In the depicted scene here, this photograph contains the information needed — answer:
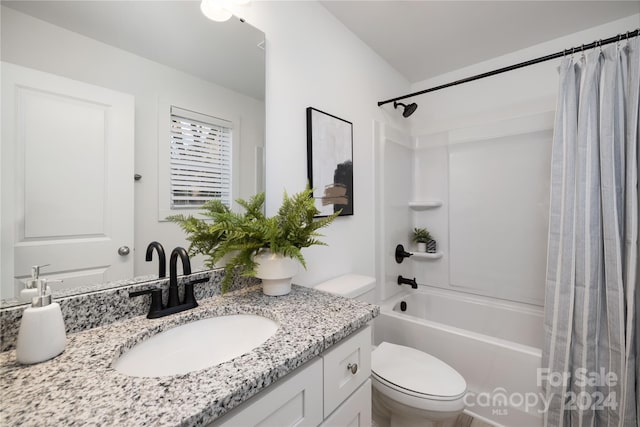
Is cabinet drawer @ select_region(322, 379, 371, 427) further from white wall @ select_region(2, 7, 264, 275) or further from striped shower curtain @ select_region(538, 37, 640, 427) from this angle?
striped shower curtain @ select_region(538, 37, 640, 427)

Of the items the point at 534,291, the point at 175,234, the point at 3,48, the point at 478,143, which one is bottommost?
the point at 534,291

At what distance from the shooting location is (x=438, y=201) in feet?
7.80

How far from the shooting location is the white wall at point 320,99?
50.2 inches

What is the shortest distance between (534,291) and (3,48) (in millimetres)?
2855

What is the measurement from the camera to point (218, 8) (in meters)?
1.07

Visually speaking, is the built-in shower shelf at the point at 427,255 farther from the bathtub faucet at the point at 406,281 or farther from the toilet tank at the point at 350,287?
the toilet tank at the point at 350,287

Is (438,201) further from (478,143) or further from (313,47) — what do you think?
(313,47)

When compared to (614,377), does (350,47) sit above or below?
above

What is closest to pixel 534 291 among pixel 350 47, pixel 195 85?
pixel 350 47

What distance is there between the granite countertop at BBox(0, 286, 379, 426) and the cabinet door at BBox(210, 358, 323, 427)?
A: 38 mm

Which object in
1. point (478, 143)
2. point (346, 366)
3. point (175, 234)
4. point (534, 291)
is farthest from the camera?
point (478, 143)

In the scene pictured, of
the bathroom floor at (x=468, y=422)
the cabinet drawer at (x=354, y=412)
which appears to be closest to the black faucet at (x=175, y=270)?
the cabinet drawer at (x=354, y=412)

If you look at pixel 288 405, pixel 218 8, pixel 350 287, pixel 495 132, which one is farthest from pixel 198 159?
pixel 495 132

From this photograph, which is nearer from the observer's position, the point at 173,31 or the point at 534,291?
the point at 173,31
